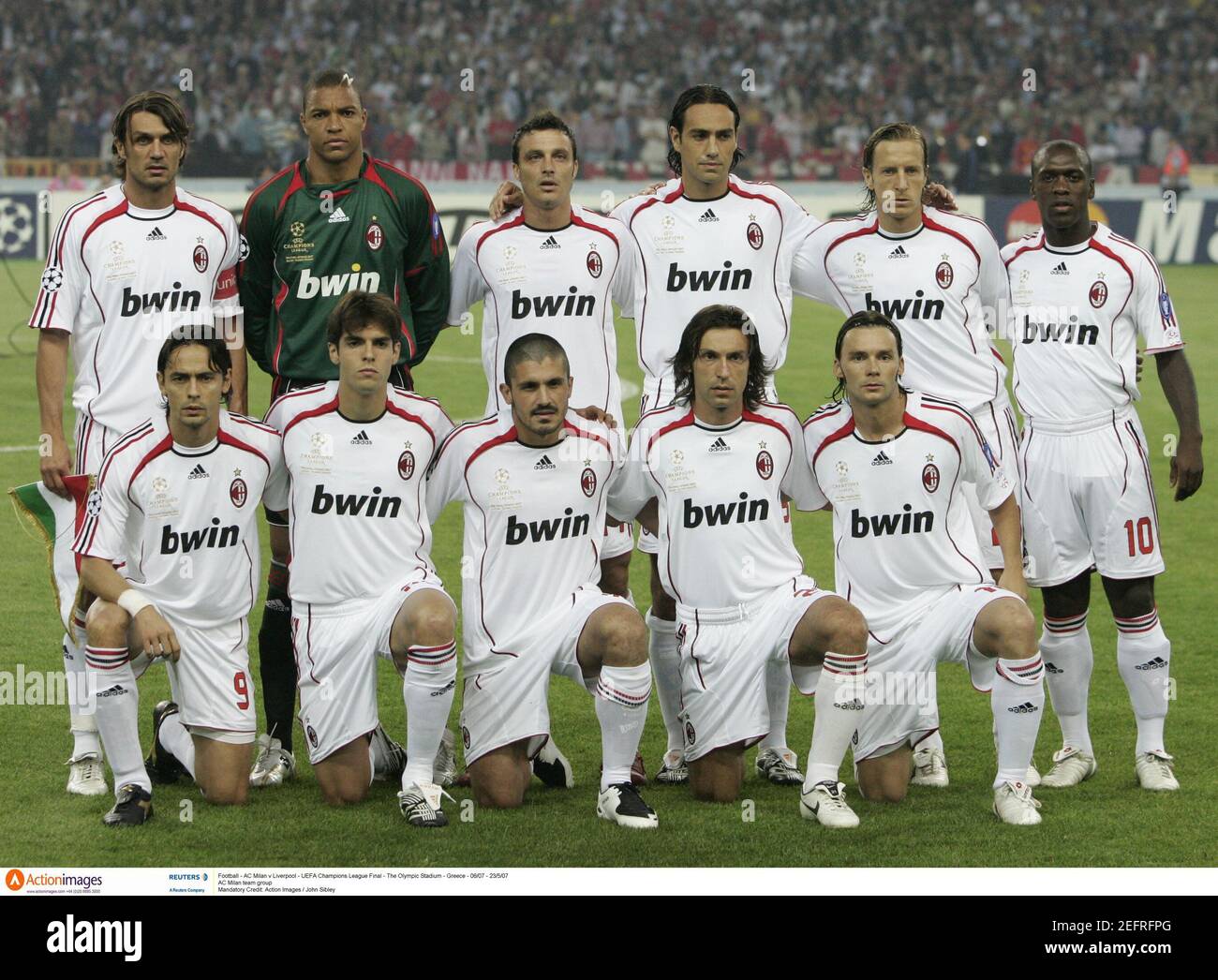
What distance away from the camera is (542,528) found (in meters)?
5.88

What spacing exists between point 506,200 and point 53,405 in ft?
5.95

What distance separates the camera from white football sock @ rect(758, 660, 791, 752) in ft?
20.0

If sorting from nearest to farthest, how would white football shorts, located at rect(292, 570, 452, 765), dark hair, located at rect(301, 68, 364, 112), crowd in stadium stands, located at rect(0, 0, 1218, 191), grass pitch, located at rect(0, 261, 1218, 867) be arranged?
grass pitch, located at rect(0, 261, 1218, 867)
white football shorts, located at rect(292, 570, 452, 765)
dark hair, located at rect(301, 68, 364, 112)
crowd in stadium stands, located at rect(0, 0, 1218, 191)

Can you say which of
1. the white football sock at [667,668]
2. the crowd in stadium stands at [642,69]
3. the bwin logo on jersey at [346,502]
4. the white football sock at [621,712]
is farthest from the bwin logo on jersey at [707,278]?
the crowd in stadium stands at [642,69]

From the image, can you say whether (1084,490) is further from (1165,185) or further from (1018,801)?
(1165,185)

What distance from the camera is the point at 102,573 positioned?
561 centimetres

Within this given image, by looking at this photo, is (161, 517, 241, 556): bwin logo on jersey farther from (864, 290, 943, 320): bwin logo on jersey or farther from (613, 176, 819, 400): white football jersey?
(864, 290, 943, 320): bwin logo on jersey

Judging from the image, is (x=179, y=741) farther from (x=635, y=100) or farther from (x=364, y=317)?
(x=635, y=100)

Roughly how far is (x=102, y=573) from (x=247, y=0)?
28.4m

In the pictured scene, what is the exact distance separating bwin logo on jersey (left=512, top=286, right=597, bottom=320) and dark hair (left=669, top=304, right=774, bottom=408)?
0.44 m

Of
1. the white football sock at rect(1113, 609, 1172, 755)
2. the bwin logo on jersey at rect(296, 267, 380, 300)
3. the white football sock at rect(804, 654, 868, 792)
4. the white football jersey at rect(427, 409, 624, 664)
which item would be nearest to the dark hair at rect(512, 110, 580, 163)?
the bwin logo on jersey at rect(296, 267, 380, 300)

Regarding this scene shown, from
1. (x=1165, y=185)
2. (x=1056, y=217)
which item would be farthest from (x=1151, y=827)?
(x=1165, y=185)

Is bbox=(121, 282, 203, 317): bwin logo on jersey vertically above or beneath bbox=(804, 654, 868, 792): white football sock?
above

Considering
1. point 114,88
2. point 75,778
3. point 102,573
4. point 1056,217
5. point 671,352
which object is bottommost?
point 75,778
